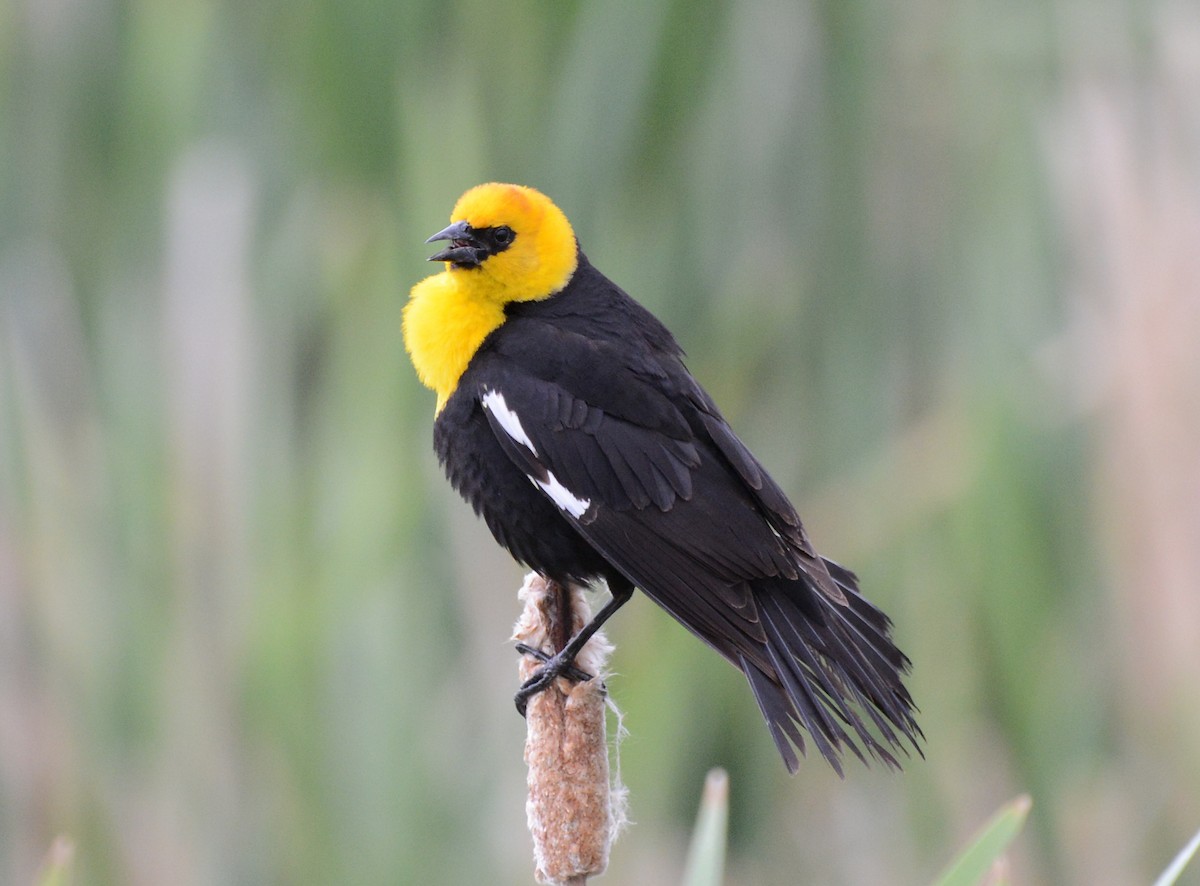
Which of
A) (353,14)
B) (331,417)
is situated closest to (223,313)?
→ (331,417)

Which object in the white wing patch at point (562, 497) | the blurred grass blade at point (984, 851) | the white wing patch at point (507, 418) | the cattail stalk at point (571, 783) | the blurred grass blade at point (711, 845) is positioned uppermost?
the white wing patch at point (507, 418)

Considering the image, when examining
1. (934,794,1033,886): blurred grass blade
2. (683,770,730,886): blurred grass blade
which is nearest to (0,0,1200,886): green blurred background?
(683,770,730,886): blurred grass blade

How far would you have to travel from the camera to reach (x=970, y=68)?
87.9 inches

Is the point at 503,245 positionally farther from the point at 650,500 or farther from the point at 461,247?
the point at 650,500

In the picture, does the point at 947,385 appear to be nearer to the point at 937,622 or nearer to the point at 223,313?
the point at 937,622

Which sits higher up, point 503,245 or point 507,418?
point 503,245

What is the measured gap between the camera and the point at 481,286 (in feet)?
5.14

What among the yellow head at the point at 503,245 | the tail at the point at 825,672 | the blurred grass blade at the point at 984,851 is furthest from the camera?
the yellow head at the point at 503,245

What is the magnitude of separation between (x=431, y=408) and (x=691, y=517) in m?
0.46

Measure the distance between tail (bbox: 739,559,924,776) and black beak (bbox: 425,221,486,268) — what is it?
1.43 ft

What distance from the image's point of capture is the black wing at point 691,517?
52.4 inches

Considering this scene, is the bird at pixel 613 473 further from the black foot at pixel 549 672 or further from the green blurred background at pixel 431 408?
the green blurred background at pixel 431 408

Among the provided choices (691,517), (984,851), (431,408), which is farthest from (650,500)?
(984,851)

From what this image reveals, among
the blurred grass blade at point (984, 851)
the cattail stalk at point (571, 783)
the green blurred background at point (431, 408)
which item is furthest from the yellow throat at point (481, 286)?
the blurred grass blade at point (984, 851)
